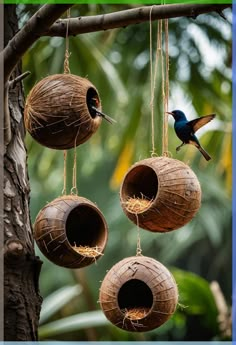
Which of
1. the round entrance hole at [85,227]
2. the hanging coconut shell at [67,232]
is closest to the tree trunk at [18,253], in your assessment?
the hanging coconut shell at [67,232]

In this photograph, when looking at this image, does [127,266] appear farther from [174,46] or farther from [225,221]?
[225,221]

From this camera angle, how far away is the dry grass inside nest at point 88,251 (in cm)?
193

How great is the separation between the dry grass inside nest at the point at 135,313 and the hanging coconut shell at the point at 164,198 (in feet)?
0.62

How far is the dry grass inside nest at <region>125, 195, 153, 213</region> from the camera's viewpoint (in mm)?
1905

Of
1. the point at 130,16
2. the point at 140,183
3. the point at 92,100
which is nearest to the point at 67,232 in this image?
the point at 140,183

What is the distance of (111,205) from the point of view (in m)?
6.64

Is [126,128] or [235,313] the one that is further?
[126,128]

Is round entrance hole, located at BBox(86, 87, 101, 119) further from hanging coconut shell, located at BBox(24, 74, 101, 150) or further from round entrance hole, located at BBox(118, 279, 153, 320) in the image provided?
round entrance hole, located at BBox(118, 279, 153, 320)

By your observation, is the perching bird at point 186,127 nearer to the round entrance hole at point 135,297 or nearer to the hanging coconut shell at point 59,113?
the hanging coconut shell at point 59,113

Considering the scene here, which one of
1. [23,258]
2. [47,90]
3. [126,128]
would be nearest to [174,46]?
[126,128]

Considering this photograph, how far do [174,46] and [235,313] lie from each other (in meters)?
1.34

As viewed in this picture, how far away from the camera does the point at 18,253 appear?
5.68ft

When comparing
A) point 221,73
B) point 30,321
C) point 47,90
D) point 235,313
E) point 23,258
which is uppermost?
point 221,73

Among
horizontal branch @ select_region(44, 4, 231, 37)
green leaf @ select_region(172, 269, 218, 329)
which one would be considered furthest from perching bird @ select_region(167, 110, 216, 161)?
green leaf @ select_region(172, 269, 218, 329)
